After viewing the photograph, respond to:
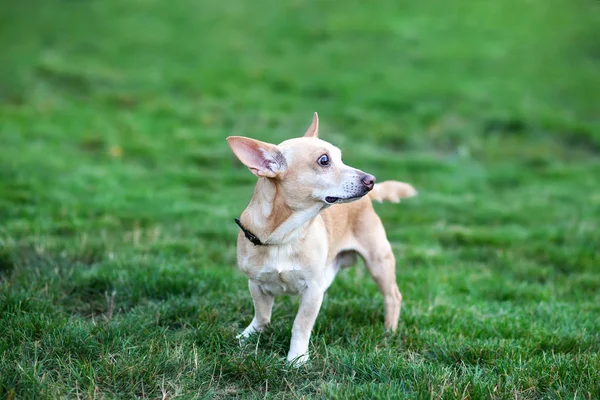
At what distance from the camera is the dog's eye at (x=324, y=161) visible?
4.80 m

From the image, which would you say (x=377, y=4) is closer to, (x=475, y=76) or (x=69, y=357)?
(x=475, y=76)

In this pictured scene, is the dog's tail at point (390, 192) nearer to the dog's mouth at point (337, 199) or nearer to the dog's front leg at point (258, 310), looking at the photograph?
the dog's mouth at point (337, 199)

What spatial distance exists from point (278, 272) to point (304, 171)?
714mm

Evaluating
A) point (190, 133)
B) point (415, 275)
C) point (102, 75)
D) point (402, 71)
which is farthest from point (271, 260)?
point (402, 71)

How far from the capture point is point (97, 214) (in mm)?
8742

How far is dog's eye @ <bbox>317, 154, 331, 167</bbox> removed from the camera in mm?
4801

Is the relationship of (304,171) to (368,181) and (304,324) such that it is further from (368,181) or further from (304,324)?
(304,324)

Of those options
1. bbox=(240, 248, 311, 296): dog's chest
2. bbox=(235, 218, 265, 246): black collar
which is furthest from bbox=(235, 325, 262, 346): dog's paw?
bbox=(235, 218, 265, 246): black collar

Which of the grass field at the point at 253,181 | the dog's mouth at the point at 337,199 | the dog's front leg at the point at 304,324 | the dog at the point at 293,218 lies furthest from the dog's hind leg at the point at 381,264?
the dog's mouth at the point at 337,199

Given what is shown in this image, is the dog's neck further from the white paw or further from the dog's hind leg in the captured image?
the dog's hind leg

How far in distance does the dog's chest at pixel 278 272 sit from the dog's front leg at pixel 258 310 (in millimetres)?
125

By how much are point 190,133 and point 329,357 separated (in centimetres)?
809

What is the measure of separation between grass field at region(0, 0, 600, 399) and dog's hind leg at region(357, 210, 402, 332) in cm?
17

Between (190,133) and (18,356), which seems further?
(190,133)
